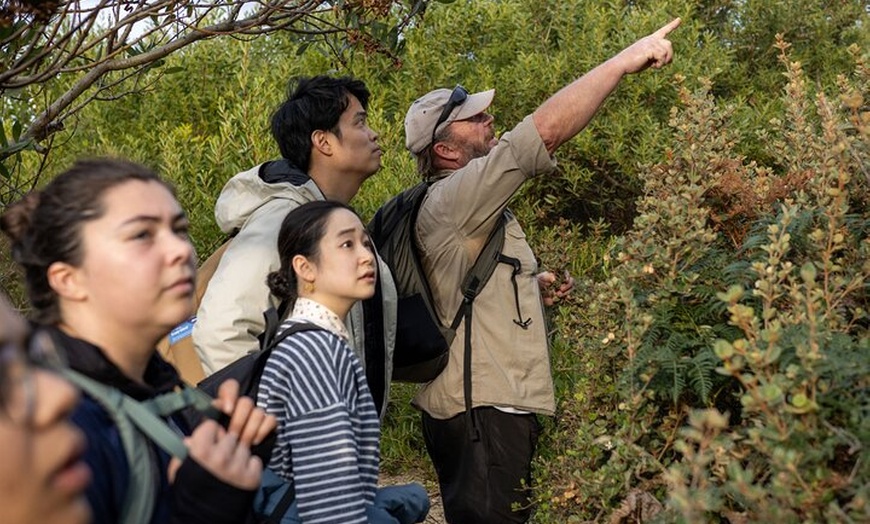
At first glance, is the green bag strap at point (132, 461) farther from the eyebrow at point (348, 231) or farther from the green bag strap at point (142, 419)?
the eyebrow at point (348, 231)

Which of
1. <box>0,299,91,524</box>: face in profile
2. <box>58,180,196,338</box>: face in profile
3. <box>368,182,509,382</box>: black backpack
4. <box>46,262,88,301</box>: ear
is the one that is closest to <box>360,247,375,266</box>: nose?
<box>368,182,509,382</box>: black backpack

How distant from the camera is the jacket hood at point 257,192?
3.95m

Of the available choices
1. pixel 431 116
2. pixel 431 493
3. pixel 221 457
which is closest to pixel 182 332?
pixel 431 116

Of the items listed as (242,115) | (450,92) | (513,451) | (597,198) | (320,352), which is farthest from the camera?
(597,198)

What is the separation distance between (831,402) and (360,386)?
1.25 m

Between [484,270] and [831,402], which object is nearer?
[831,402]

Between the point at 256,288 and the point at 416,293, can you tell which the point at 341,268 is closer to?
the point at 256,288

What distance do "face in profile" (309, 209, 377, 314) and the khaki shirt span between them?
81cm

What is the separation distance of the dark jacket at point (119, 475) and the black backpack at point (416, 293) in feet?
6.82

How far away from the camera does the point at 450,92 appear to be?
15.9 feet

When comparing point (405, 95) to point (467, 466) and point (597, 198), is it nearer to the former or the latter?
point (597, 198)

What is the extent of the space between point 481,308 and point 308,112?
36.4 inches

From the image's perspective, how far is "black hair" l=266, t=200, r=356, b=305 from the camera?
3.46 m

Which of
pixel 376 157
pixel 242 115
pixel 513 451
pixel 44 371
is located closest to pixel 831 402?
pixel 44 371
